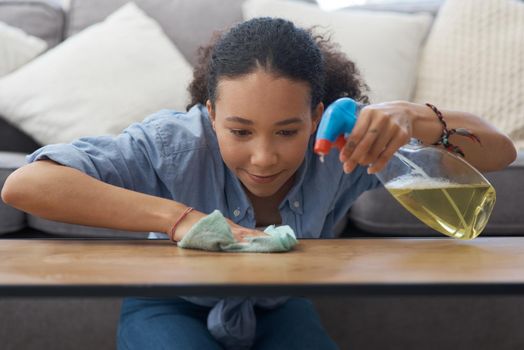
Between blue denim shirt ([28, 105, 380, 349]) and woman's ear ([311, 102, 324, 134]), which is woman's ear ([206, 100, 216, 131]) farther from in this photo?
woman's ear ([311, 102, 324, 134])

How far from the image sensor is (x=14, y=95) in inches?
88.1

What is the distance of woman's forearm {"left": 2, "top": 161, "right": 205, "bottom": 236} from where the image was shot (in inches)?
40.6

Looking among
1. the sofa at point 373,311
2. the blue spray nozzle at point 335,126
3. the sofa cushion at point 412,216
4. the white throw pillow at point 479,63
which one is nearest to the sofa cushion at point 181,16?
the white throw pillow at point 479,63

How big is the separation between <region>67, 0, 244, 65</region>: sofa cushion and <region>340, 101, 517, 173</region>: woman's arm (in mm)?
1337

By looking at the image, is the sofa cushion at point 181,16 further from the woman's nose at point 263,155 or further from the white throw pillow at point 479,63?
the woman's nose at point 263,155

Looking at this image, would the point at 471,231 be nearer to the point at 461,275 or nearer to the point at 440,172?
the point at 440,172

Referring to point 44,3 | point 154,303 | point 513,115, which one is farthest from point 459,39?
point 154,303

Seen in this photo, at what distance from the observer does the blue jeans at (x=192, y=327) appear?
1.09 meters

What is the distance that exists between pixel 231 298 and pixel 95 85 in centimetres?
144

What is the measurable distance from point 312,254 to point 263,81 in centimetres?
28

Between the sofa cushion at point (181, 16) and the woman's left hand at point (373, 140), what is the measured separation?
1.55 meters

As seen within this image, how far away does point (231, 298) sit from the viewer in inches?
37.1

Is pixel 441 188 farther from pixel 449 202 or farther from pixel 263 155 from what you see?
pixel 263 155

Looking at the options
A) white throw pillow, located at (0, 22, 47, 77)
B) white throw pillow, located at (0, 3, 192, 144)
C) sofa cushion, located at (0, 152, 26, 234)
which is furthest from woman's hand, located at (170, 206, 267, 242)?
white throw pillow, located at (0, 22, 47, 77)
